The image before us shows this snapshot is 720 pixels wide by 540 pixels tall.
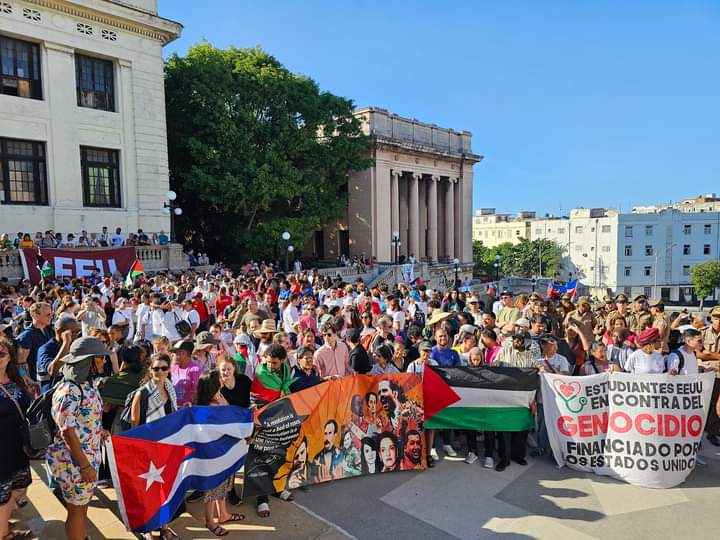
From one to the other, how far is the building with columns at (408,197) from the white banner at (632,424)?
106 ft

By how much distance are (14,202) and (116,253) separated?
7.05 m

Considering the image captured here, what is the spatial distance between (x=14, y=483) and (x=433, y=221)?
47158 mm

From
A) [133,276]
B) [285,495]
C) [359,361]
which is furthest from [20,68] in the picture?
[285,495]

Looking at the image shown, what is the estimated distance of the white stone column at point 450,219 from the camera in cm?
5147

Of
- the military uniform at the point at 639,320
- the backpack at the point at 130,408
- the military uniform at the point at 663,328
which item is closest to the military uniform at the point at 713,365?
the military uniform at the point at 663,328

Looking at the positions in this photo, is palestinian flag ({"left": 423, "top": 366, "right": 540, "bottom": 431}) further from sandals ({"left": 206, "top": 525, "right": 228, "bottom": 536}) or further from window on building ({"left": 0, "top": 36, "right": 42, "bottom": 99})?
window on building ({"left": 0, "top": 36, "right": 42, "bottom": 99})

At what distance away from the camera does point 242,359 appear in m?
6.57

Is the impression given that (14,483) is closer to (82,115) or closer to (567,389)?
(567,389)

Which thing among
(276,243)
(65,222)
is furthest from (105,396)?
(276,243)

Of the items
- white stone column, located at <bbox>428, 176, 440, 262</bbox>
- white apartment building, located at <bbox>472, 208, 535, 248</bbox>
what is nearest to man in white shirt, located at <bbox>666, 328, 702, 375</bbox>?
white stone column, located at <bbox>428, 176, 440, 262</bbox>

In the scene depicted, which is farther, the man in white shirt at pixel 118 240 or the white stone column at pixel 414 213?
the white stone column at pixel 414 213

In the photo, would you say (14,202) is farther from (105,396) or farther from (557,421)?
(557,421)

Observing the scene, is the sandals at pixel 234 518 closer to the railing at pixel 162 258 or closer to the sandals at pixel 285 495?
the sandals at pixel 285 495

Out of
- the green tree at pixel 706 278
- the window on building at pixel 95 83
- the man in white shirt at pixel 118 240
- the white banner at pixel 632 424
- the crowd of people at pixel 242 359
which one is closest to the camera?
the crowd of people at pixel 242 359
